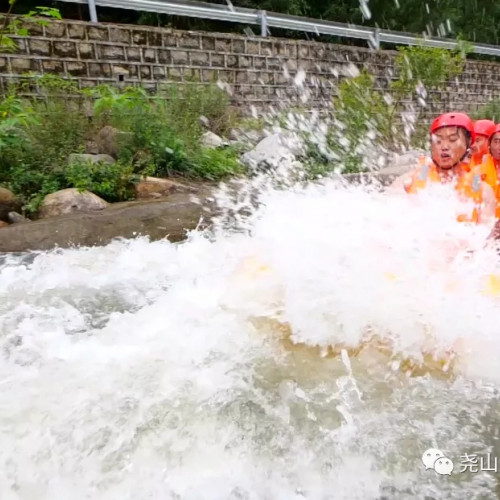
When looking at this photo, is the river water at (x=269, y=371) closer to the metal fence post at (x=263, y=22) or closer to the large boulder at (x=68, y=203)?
the large boulder at (x=68, y=203)

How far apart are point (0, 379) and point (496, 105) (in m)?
13.2

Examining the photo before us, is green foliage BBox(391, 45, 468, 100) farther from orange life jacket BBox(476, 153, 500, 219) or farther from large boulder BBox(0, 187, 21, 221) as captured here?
large boulder BBox(0, 187, 21, 221)

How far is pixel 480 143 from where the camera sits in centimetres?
427

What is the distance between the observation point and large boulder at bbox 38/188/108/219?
5.47m

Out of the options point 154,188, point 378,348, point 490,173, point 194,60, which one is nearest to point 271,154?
point 154,188

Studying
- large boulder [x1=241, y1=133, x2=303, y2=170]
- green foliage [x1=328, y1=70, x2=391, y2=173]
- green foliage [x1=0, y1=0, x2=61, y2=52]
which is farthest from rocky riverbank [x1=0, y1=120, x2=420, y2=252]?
green foliage [x1=328, y1=70, x2=391, y2=173]

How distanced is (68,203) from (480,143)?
389cm

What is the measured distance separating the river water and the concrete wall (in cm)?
495

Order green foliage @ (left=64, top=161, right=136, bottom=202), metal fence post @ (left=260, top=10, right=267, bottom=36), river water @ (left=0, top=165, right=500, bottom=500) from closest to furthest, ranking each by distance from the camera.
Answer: river water @ (left=0, top=165, right=500, bottom=500) < green foliage @ (left=64, top=161, right=136, bottom=202) < metal fence post @ (left=260, top=10, right=267, bottom=36)

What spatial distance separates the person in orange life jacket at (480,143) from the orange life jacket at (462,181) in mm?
178

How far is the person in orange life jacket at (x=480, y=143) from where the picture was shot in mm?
4000

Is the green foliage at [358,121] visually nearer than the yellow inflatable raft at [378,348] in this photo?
No

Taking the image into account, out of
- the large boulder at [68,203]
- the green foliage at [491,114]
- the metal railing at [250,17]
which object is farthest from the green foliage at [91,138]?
the green foliage at [491,114]

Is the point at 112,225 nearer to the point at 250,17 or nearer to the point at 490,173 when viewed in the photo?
the point at 490,173
